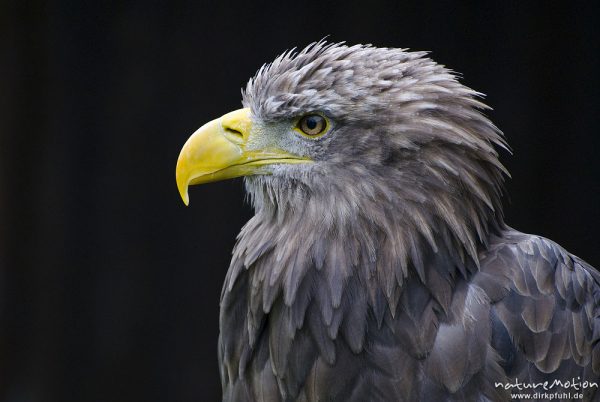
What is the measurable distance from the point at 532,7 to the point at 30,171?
338cm

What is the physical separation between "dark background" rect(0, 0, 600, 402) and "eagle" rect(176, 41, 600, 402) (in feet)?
8.43

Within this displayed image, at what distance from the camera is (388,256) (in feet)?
9.13

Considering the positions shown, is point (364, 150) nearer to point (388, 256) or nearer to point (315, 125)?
point (315, 125)

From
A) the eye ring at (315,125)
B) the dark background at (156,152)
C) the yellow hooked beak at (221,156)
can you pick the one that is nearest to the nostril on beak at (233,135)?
the yellow hooked beak at (221,156)

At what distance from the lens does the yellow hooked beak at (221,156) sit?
2.88 meters

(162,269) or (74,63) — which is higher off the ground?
(74,63)

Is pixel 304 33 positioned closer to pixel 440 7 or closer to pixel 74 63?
pixel 440 7

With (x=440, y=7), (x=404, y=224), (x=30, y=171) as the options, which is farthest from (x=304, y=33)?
(x=404, y=224)

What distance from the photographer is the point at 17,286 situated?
18.0 feet

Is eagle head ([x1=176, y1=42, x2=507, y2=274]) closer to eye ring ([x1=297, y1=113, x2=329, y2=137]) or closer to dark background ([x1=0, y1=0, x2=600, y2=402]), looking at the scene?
eye ring ([x1=297, y1=113, x2=329, y2=137])

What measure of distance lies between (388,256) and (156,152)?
307cm

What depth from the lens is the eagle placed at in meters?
2.74

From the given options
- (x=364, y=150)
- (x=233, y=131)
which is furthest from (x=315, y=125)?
(x=233, y=131)

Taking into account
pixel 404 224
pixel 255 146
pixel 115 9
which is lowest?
pixel 404 224
